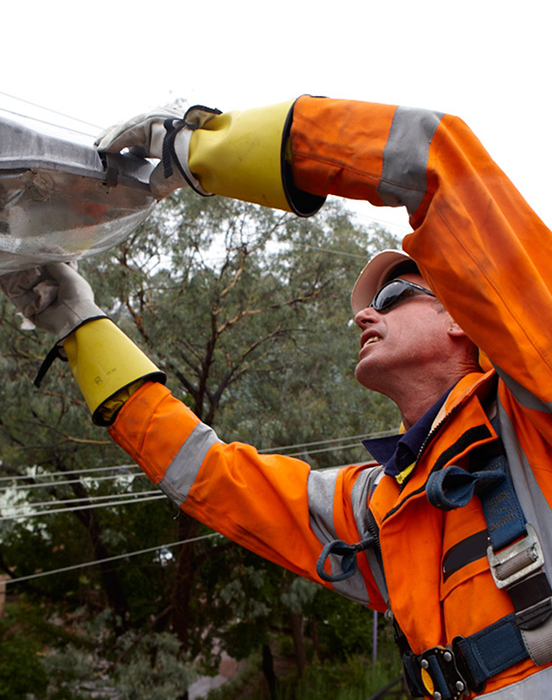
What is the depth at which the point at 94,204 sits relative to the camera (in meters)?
1.71

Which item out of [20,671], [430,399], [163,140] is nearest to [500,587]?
[430,399]

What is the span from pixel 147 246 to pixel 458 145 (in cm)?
774

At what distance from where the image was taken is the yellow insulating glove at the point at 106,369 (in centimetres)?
206

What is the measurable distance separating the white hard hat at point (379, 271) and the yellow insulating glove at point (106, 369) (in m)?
0.75

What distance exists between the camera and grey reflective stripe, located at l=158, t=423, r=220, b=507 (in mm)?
1978

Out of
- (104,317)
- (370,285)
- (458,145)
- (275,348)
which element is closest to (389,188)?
(458,145)

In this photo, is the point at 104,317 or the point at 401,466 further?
the point at 104,317

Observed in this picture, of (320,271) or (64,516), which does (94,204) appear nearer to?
(320,271)

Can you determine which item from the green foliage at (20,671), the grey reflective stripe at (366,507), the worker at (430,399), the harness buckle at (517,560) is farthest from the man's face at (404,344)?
the green foliage at (20,671)

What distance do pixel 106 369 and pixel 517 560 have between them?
138 centimetres

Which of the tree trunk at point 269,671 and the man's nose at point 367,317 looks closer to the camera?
the man's nose at point 367,317

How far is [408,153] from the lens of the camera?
113cm

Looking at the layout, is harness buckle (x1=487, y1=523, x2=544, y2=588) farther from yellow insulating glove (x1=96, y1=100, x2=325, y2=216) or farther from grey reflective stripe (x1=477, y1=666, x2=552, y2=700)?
yellow insulating glove (x1=96, y1=100, x2=325, y2=216)

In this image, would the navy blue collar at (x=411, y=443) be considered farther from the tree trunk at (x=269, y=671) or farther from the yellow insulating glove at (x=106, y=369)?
the tree trunk at (x=269, y=671)
